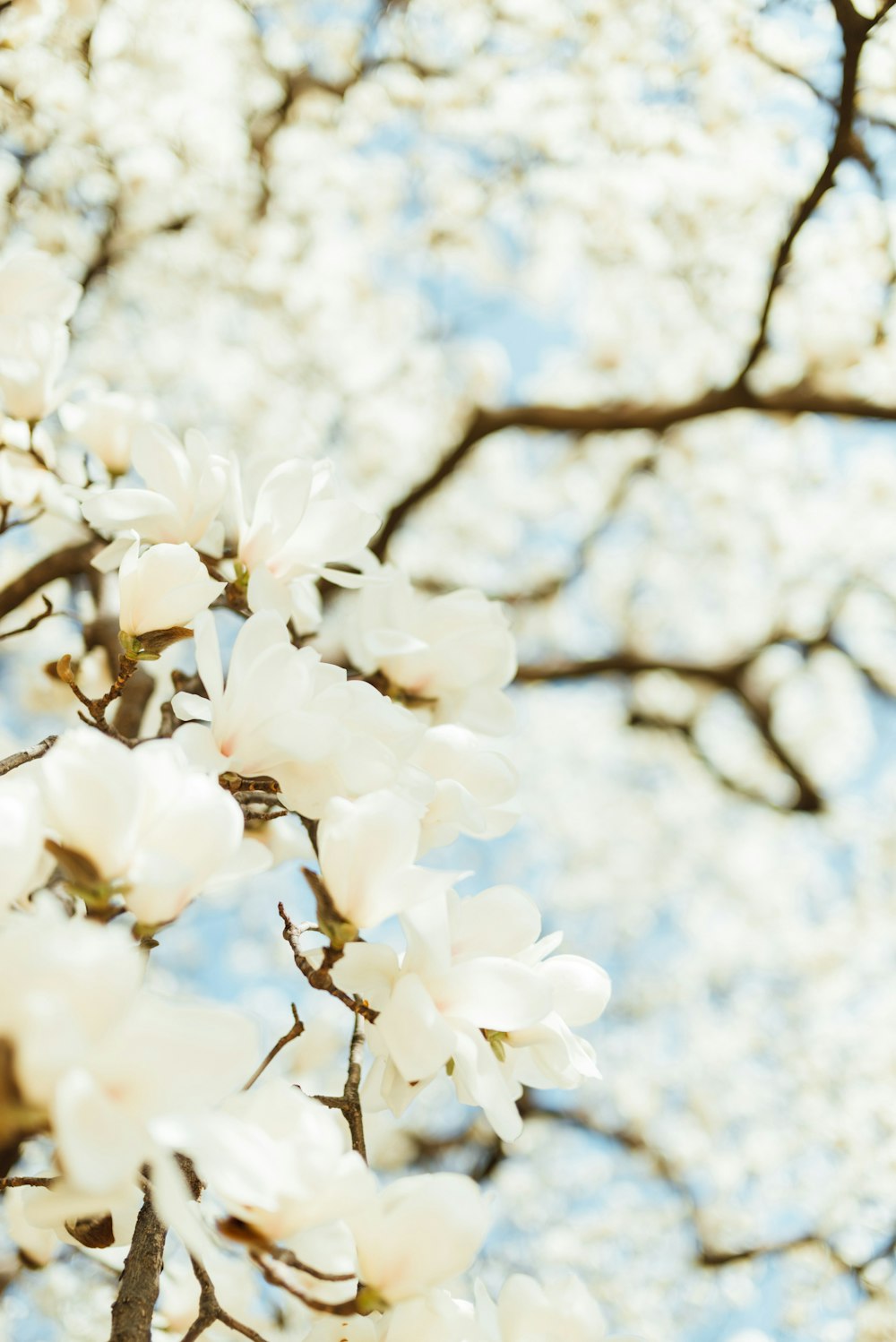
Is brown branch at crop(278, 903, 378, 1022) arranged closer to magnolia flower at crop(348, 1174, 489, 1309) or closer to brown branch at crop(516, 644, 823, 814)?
magnolia flower at crop(348, 1174, 489, 1309)

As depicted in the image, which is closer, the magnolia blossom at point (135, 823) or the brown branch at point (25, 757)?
the magnolia blossom at point (135, 823)

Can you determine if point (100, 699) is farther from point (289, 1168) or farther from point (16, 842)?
point (289, 1168)

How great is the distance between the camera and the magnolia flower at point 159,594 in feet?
2.77

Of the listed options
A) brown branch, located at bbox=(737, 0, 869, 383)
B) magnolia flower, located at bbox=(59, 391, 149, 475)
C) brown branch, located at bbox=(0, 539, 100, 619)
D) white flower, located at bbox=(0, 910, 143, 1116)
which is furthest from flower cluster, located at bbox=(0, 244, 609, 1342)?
brown branch, located at bbox=(737, 0, 869, 383)

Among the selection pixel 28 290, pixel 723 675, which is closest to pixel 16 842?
pixel 28 290

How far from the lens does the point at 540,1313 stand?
76 cm

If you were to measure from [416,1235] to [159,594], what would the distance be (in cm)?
55

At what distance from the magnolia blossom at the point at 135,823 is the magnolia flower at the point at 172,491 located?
0.39 metres

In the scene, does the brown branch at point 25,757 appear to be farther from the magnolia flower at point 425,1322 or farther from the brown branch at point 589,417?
the brown branch at point 589,417

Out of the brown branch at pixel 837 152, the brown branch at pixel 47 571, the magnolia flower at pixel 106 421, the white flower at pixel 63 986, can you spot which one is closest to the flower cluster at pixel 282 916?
the white flower at pixel 63 986

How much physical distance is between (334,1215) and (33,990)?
0.23 metres

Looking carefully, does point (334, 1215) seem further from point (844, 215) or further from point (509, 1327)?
point (844, 215)

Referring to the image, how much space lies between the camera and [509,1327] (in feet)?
2.52

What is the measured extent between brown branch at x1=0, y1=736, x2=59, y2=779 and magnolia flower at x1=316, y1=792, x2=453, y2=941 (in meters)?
0.26
